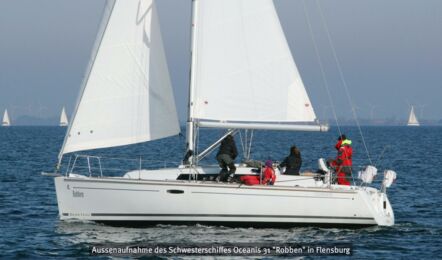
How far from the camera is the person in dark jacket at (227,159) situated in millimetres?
23109

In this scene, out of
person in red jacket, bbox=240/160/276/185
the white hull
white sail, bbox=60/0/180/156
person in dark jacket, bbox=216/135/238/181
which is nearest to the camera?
the white hull

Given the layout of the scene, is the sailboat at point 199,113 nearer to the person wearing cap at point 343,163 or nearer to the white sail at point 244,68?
the white sail at point 244,68

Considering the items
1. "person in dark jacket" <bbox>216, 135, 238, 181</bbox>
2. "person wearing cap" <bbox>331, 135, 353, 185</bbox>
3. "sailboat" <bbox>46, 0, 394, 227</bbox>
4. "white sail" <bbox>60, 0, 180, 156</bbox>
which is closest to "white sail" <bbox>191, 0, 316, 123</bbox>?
"sailboat" <bbox>46, 0, 394, 227</bbox>

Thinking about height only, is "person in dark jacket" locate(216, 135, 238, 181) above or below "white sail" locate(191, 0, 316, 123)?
below

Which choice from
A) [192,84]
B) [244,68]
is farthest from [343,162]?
[192,84]

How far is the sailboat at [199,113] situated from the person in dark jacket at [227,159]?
0.38m

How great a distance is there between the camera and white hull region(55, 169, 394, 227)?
73.8 feet

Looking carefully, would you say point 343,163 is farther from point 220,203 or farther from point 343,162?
point 220,203

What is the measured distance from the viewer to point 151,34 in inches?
961

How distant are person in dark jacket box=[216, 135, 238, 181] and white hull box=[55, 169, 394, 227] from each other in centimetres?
71

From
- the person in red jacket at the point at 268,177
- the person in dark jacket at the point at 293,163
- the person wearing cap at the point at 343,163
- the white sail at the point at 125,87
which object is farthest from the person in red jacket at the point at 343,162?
the white sail at the point at 125,87

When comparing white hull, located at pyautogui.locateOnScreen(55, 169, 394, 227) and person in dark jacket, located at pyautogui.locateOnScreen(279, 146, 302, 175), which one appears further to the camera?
person in dark jacket, located at pyautogui.locateOnScreen(279, 146, 302, 175)

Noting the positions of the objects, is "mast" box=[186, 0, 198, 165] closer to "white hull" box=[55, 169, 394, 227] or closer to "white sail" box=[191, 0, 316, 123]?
"white sail" box=[191, 0, 316, 123]

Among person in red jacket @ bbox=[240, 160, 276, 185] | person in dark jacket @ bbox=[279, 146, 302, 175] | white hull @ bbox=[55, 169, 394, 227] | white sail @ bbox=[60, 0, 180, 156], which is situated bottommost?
white hull @ bbox=[55, 169, 394, 227]
